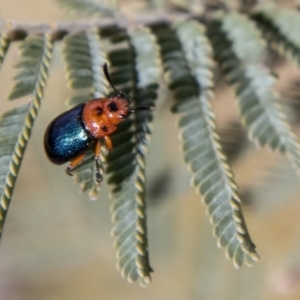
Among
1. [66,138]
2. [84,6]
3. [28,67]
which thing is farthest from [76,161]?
[84,6]

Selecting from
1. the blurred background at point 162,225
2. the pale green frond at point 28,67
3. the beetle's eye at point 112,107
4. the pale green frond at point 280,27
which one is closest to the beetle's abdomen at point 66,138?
the beetle's eye at point 112,107

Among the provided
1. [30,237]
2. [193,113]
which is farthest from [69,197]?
[193,113]

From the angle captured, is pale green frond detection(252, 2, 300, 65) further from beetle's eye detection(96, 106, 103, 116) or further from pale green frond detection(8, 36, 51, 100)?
pale green frond detection(8, 36, 51, 100)

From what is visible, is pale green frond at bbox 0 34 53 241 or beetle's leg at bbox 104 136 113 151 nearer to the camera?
pale green frond at bbox 0 34 53 241

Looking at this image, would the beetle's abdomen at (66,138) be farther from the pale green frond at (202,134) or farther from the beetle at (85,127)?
the pale green frond at (202,134)

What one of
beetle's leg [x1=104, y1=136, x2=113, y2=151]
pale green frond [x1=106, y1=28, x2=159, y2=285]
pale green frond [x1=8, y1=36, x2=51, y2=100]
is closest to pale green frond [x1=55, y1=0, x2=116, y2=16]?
pale green frond [x1=106, y1=28, x2=159, y2=285]

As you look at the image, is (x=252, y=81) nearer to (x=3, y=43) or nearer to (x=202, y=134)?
(x=202, y=134)

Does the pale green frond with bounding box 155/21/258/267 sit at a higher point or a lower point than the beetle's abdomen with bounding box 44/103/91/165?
higher

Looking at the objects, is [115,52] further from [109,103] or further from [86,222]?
[86,222]
